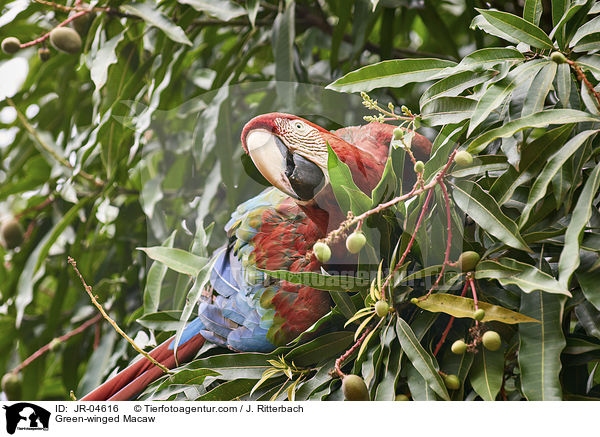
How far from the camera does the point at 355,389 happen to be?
1.10 ft

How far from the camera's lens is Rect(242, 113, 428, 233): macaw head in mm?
358

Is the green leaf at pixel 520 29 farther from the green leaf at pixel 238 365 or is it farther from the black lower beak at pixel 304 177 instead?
the green leaf at pixel 238 365

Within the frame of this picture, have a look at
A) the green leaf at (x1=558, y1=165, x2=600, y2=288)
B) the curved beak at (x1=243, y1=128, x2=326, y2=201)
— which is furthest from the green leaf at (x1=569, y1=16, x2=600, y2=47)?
the curved beak at (x1=243, y1=128, x2=326, y2=201)

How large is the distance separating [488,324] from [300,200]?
15 centimetres

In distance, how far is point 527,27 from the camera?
0.37 meters

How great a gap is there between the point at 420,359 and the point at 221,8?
1.75 feet

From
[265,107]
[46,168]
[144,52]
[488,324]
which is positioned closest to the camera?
[488,324]

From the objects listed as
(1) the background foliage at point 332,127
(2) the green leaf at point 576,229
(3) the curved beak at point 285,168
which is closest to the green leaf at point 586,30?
(1) the background foliage at point 332,127

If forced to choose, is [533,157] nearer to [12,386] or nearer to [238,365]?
[238,365]

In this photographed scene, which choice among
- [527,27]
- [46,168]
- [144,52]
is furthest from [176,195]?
[46,168]

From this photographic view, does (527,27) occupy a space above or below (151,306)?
above

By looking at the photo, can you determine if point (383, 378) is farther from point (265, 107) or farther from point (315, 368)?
point (265, 107)

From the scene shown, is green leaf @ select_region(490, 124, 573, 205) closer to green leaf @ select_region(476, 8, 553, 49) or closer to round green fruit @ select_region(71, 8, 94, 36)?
green leaf @ select_region(476, 8, 553, 49)
